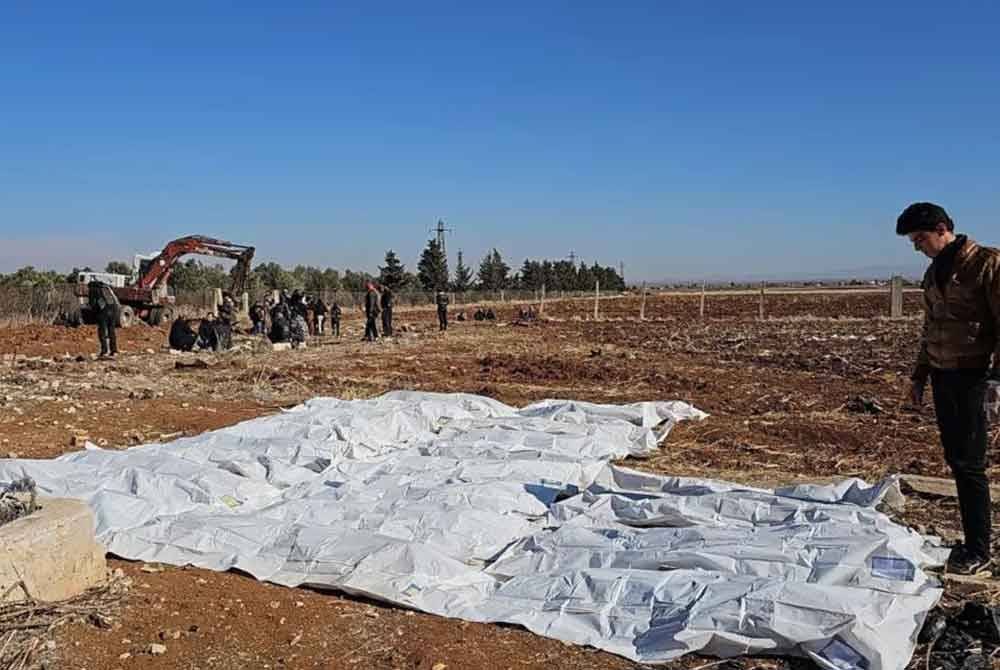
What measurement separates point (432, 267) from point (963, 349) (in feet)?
196

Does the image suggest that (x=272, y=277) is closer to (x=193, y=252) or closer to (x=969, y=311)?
(x=193, y=252)

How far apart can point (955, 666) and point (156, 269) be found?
2572cm

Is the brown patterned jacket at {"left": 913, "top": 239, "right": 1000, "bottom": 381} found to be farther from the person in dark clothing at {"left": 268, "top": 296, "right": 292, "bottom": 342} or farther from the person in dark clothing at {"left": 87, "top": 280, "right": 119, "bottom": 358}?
the person in dark clothing at {"left": 268, "top": 296, "right": 292, "bottom": 342}

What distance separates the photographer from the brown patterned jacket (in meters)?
4.12

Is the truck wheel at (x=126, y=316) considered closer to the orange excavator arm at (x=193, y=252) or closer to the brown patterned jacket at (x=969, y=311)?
the orange excavator arm at (x=193, y=252)

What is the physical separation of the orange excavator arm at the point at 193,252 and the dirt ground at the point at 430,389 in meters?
2.71

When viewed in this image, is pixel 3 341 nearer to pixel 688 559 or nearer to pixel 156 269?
pixel 156 269

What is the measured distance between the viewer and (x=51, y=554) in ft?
Result: 12.5

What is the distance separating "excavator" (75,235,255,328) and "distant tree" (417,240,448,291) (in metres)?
35.5

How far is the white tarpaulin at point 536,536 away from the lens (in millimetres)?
3604

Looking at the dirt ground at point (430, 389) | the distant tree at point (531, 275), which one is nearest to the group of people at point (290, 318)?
the dirt ground at point (430, 389)

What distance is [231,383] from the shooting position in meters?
12.9

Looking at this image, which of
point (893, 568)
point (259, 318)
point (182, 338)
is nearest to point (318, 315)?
point (259, 318)

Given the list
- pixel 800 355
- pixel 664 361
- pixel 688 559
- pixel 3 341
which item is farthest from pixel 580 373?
pixel 3 341
